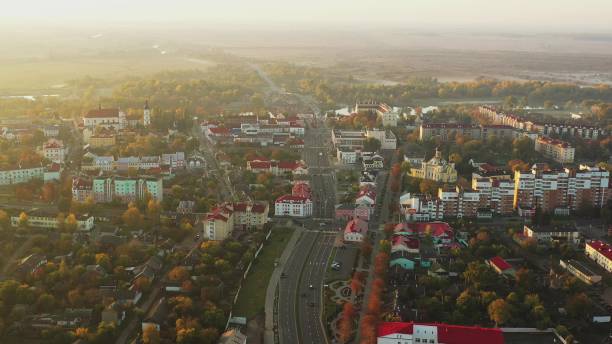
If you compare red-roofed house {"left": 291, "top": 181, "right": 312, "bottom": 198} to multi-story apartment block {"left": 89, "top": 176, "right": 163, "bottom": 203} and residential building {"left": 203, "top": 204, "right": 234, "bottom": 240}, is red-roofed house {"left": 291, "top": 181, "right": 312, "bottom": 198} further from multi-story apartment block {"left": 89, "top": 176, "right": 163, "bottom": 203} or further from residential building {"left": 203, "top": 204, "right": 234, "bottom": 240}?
multi-story apartment block {"left": 89, "top": 176, "right": 163, "bottom": 203}

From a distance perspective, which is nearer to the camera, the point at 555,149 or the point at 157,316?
the point at 157,316

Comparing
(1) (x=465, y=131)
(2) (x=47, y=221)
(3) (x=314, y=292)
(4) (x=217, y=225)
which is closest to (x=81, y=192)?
(2) (x=47, y=221)

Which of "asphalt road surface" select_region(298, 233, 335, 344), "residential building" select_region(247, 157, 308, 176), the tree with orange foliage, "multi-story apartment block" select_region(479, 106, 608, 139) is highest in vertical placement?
"multi-story apartment block" select_region(479, 106, 608, 139)

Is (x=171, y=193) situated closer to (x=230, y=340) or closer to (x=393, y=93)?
(x=230, y=340)

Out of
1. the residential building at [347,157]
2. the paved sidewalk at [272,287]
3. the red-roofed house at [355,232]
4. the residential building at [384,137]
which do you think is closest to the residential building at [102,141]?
the residential building at [347,157]

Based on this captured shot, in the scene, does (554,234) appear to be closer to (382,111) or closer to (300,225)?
(300,225)

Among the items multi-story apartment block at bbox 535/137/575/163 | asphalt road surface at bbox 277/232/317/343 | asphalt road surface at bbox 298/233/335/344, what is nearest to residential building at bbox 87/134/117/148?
asphalt road surface at bbox 277/232/317/343

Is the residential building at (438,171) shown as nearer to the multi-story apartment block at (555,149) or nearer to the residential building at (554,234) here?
the residential building at (554,234)
